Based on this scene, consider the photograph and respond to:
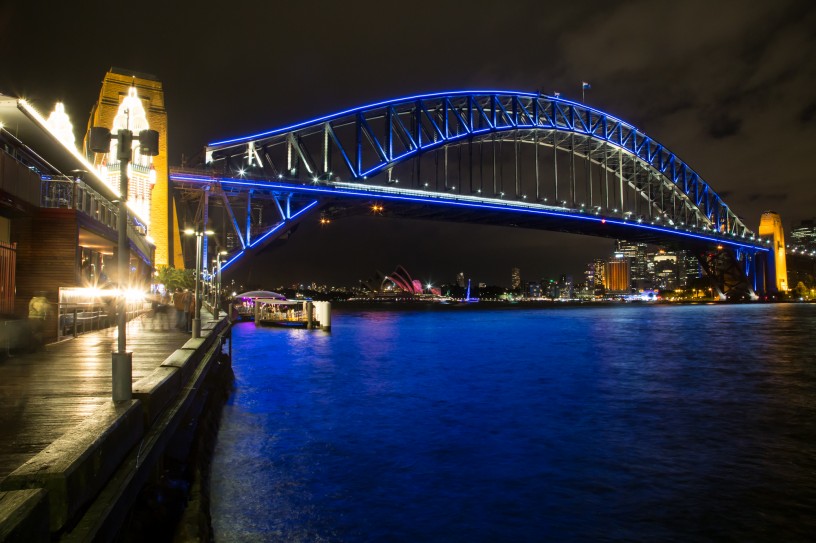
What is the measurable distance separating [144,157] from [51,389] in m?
37.0

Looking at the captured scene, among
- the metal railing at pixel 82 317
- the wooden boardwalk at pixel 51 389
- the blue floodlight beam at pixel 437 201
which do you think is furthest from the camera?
the blue floodlight beam at pixel 437 201

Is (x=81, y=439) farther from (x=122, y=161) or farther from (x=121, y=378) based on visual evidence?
(x=122, y=161)

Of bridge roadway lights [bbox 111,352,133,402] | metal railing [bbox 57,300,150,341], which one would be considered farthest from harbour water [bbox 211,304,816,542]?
metal railing [bbox 57,300,150,341]

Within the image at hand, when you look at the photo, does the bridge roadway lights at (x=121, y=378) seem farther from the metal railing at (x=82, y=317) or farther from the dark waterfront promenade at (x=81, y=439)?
the metal railing at (x=82, y=317)

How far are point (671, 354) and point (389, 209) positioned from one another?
3489cm

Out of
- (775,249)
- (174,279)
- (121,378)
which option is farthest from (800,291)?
(121,378)

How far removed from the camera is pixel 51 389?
22.7ft

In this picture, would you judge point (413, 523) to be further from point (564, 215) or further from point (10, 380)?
point (564, 215)

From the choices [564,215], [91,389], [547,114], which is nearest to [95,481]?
[91,389]

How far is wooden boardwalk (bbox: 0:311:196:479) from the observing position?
15.4ft

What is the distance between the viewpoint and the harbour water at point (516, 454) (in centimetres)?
663

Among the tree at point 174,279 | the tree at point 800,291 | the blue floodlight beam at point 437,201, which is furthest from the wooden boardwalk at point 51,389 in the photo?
the tree at point 800,291

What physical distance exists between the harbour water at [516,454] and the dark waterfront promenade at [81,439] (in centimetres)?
155

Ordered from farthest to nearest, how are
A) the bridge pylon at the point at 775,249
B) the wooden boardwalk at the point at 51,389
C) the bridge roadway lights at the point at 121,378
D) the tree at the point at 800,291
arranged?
the tree at the point at 800,291 < the bridge pylon at the point at 775,249 < the bridge roadway lights at the point at 121,378 < the wooden boardwalk at the point at 51,389
